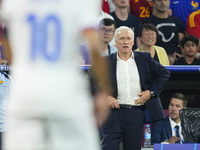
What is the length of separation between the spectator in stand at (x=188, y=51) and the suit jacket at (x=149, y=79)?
6.43ft

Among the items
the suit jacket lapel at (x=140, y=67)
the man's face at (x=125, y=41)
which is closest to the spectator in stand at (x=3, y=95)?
the man's face at (x=125, y=41)

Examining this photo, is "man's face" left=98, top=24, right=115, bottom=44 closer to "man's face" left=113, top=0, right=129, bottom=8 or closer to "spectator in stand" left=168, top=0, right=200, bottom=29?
"man's face" left=113, top=0, right=129, bottom=8

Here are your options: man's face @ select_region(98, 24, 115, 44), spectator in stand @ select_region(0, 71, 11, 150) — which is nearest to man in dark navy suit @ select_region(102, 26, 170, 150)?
spectator in stand @ select_region(0, 71, 11, 150)

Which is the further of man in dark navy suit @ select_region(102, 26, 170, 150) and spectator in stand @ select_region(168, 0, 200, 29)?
A: spectator in stand @ select_region(168, 0, 200, 29)

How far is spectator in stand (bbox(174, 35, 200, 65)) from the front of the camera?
6.97m

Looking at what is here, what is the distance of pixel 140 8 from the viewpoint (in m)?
7.98

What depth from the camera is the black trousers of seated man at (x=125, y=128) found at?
187 inches

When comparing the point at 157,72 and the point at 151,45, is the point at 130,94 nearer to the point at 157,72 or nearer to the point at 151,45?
the point at 157,72

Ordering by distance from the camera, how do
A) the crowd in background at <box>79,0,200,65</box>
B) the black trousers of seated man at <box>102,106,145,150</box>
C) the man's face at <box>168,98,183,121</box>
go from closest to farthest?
1. the black trousers of seated man at <box>102,106,145,150</box>
2. the man's face at <box>168,98,183,121</box>
3. the crowd in background at <box>79,0,200,65</box>

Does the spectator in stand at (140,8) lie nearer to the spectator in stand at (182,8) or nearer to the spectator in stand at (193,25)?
the spectator in stand at (182,8)

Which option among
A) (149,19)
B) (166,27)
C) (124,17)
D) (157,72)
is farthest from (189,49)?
(157,72)

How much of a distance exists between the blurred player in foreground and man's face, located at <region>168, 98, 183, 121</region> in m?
4.17

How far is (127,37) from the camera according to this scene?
505 cm

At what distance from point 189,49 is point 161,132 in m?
1.91
